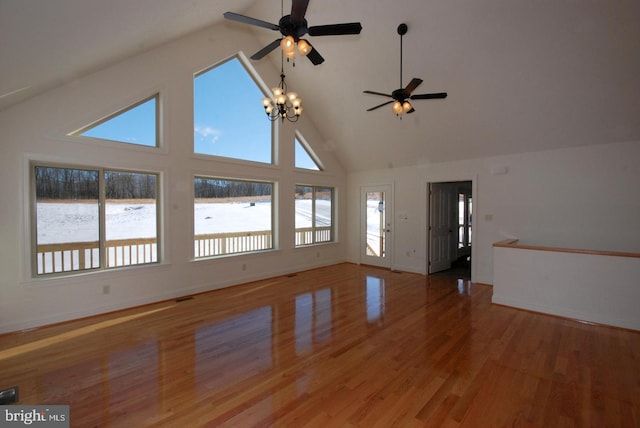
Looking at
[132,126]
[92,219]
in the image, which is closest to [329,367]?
[92,219]

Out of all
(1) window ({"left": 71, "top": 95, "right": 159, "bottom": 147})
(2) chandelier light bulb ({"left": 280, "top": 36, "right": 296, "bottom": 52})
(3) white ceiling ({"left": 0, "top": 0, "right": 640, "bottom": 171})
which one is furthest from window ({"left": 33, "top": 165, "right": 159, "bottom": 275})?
(2) chandelier light bulb ({"left": 280, "top": 36, "right": 296, "bottom": 52})

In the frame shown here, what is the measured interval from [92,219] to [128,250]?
652 millimetres

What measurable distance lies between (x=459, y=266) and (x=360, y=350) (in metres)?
5.41

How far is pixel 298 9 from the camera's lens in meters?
2.42

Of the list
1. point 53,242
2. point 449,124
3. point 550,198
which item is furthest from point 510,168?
point 53,242

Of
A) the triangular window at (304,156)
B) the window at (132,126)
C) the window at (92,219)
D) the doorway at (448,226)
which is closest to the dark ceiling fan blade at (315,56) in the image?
the window at (132,126)

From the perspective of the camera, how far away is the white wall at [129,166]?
11.2 feet

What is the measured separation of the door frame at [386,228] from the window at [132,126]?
4952 millimetres

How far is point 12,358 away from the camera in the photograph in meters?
2.83

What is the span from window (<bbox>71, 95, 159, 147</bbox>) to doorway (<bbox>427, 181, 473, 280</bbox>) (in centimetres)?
562

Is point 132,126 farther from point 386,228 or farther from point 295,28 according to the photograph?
point 386,228

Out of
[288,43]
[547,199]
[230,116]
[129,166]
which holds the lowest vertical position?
[547,199]

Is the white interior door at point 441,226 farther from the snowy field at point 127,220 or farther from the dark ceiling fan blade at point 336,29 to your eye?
the dark ceiling fan blade at point 336,29

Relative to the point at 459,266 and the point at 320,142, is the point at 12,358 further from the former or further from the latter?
the point at 459,266
